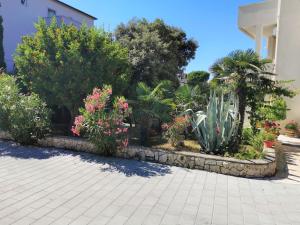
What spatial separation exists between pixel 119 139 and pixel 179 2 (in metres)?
7.33

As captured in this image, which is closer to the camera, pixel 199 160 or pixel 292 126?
pixel 199 160

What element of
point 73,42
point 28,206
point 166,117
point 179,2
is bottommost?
point 28,206

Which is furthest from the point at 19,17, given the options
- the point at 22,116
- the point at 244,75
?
the point at 244,75

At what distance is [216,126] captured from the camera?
8914mm

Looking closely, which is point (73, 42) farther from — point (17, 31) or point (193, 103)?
point (17, 31)

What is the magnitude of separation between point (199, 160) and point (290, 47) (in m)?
10.6

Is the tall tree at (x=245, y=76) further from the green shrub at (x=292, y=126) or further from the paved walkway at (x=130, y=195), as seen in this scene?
the green shrub at (x=292, y=126)

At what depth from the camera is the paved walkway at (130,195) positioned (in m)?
5.11

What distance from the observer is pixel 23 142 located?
32.9 ft

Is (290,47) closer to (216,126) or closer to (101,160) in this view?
(216,126)

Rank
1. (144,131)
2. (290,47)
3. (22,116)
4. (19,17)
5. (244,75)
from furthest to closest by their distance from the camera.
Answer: (19,17), (290,47), (244,75), (144,131), (22,116)

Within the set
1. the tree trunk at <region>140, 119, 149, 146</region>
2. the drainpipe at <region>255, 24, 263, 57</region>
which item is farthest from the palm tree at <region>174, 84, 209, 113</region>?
Result: the drainpipe at <region>255, 24, 263, 57</region>

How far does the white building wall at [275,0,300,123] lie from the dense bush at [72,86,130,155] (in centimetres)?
1048

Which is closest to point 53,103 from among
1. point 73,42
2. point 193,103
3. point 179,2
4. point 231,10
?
point 73,42
